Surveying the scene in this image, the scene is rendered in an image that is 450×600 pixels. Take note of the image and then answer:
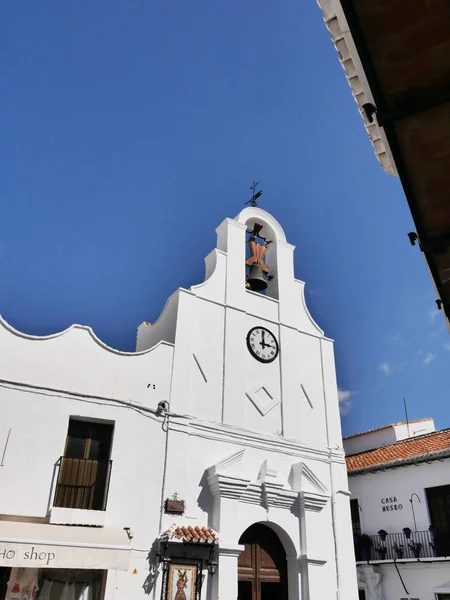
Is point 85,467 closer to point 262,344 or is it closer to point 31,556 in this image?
point 31,556

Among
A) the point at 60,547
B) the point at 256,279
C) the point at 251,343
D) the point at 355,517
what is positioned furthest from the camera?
the point at 355,517

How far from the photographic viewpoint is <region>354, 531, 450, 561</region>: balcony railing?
15331 millimetres

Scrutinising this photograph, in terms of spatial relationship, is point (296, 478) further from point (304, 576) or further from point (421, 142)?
point (421, 142)

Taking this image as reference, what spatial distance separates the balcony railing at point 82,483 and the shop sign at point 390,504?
1114 cm

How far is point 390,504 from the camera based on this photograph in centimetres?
1714

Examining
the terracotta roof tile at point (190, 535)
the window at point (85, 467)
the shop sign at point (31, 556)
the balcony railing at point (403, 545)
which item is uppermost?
the window at point (85, 467)

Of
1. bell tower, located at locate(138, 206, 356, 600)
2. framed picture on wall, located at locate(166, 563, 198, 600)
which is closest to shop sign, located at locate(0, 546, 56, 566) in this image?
framed picture on wall, located at locate(166, 563, 198, 600)

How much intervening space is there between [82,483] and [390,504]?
38.2 ft

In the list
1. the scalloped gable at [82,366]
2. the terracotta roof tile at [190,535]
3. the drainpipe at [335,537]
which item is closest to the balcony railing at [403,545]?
the drainpipe at [335,537]

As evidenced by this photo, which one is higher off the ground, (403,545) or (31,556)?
(403,545)

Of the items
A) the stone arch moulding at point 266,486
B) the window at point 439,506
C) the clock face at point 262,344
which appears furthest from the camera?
the window at point 439,506

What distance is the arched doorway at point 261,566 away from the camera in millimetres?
11156

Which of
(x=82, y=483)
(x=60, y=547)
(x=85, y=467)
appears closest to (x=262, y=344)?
(x=85, y=467)

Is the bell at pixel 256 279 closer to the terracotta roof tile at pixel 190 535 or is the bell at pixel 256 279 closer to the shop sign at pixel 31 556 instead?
the terracotta roof tile at pixel 190 535
